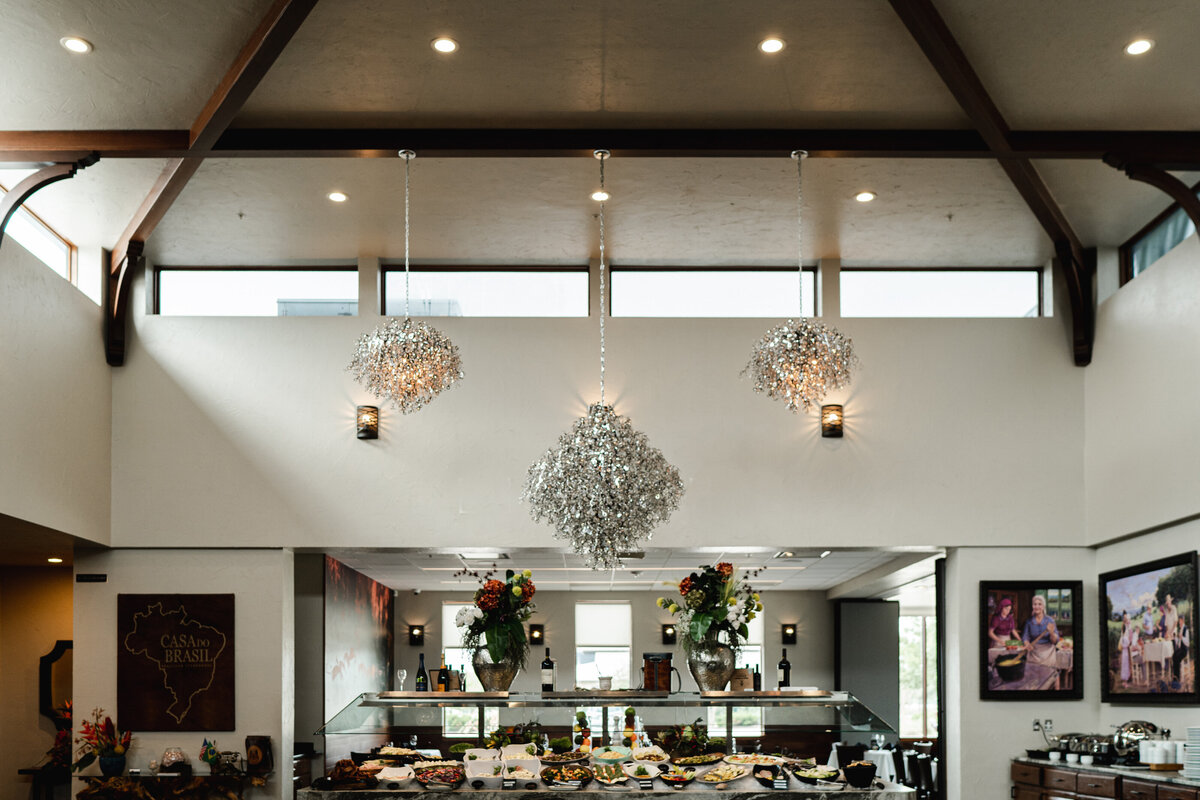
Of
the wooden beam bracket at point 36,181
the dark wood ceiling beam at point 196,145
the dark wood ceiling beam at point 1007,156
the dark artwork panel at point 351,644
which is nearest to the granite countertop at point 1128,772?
the dark wood ceiling beam at point 1007,156

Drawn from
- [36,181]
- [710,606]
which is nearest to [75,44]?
[36,181]

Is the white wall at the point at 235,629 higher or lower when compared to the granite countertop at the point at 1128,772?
higher

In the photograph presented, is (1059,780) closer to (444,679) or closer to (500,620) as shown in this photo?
(500,620)

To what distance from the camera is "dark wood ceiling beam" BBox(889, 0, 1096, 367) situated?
→ 5.96m

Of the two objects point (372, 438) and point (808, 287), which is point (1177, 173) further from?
point (372, 438)

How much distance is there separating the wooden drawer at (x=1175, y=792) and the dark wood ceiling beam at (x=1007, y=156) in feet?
11.8

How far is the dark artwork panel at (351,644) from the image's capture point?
10148 mm

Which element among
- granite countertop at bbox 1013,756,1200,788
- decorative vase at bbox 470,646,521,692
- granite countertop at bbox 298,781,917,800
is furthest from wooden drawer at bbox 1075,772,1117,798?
decorative vase at bbox 470,646,521,692

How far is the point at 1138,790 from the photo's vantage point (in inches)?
280

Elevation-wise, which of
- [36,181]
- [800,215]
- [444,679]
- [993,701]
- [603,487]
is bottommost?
[993,701]

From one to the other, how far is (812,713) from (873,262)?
3.94 meters

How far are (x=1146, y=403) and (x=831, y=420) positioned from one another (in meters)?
2.22

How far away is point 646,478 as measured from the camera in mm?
6742

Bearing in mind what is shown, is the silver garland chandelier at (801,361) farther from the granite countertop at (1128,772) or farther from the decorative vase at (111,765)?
the decorative vase at (111,765)
